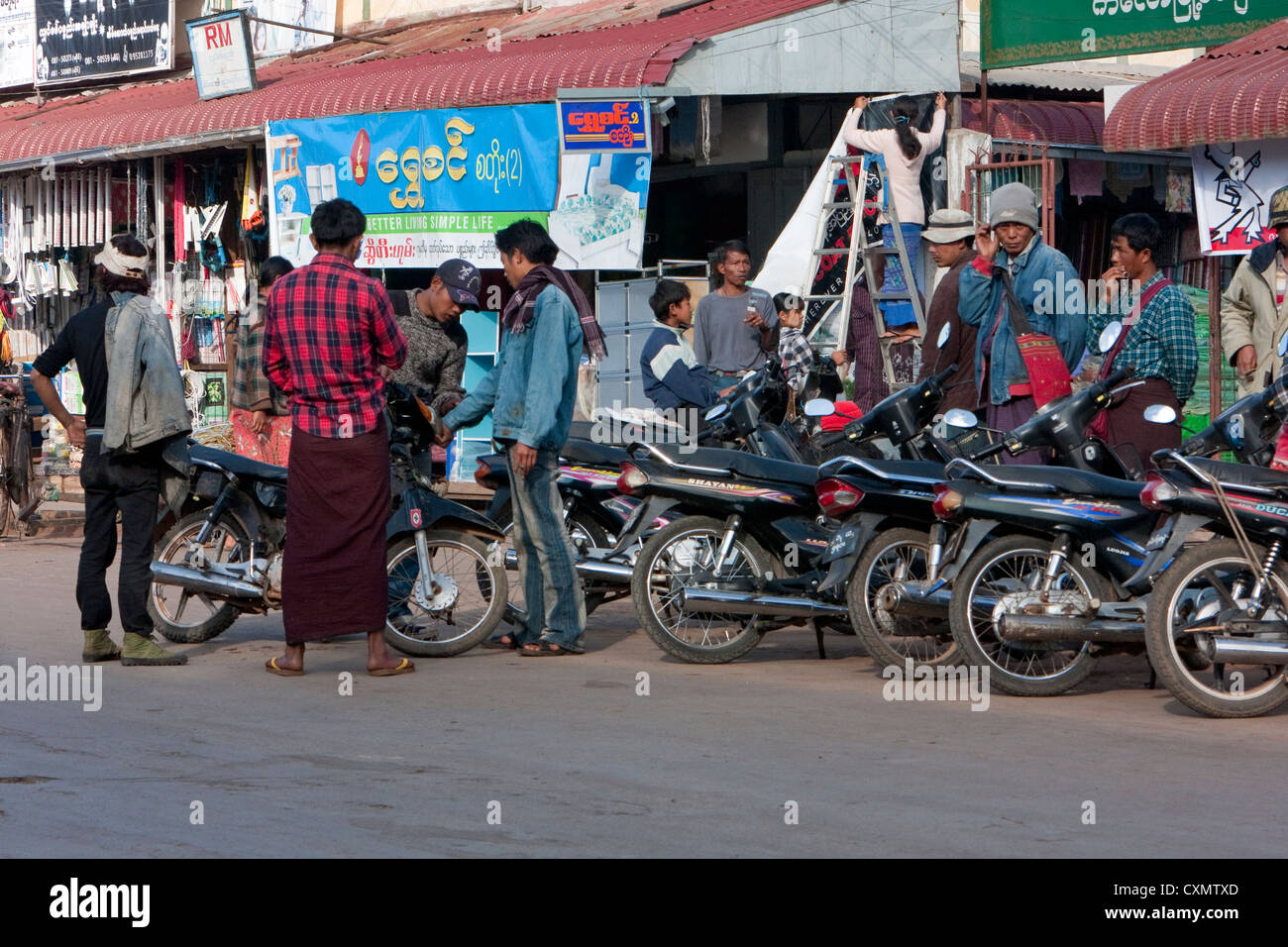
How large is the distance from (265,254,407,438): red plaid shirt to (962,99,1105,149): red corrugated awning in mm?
6242

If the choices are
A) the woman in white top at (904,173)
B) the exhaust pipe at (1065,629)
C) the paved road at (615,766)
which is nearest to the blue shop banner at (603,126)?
the woman in white top at (904,173)

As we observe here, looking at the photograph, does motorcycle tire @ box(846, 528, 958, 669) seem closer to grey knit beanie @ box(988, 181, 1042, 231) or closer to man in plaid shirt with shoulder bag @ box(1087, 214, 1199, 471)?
man in plaid shirt with shoulder bag @ box(1087, 214, 1199, 471)

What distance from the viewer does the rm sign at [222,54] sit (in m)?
15.7

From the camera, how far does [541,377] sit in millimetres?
7922

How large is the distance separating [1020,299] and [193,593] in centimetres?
416

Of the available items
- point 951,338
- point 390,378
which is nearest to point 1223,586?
point 951,338

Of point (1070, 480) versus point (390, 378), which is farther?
point (390, 378)

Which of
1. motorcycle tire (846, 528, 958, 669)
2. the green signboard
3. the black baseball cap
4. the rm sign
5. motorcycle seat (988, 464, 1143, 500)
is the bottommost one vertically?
motorcycle tire (846, 528, 958, 669)

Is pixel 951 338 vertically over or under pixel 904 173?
under

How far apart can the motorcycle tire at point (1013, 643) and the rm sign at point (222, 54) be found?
10.7 metres

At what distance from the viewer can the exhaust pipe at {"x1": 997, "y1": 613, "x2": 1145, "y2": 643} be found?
6.66 metres

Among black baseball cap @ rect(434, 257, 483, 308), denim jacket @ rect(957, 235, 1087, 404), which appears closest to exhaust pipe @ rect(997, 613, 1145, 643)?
denim jacket @ rect(957, 235, 1087, 404)

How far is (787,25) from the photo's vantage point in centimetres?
1238

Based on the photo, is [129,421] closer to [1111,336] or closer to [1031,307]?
[1031,307]
